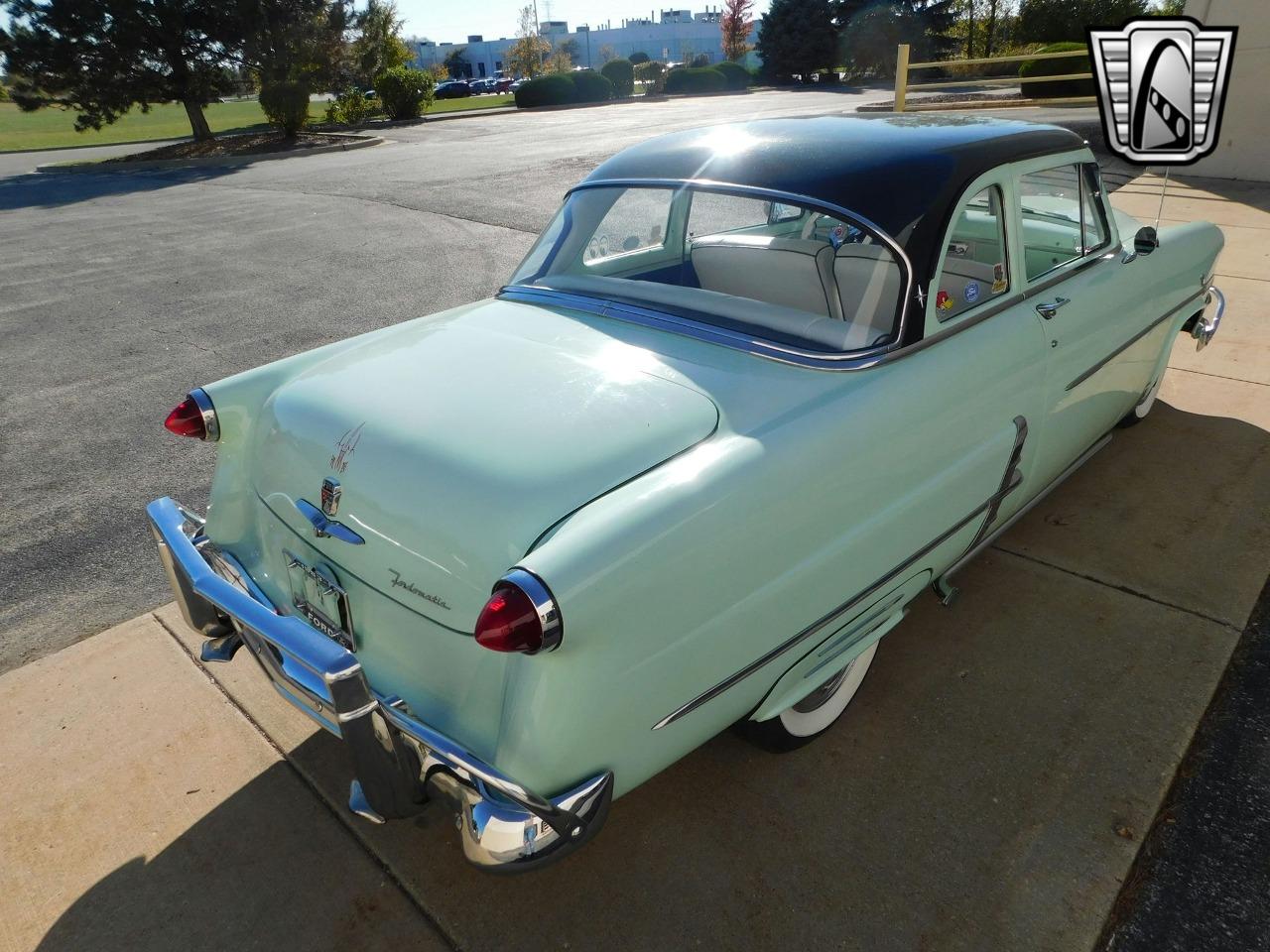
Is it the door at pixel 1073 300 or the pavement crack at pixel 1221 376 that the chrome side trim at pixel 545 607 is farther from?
the pavement crack at pixel 1221 376

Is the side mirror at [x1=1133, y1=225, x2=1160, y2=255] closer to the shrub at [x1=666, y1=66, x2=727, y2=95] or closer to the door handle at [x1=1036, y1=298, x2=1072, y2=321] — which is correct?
the door handle at [x1=1036, y1=298, x2=1072, y2=321]

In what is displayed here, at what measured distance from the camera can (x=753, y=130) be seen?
3062 mm

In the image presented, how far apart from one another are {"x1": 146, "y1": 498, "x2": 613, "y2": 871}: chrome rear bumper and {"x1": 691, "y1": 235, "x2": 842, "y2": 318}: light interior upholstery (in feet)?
5.48

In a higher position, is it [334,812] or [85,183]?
[85,183]

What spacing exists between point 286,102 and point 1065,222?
2281 centimetres

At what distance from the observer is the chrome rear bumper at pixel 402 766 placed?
173cm

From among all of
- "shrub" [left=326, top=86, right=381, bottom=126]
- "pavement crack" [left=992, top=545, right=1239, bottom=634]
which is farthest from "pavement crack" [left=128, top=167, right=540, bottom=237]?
"shrub" [left=326, top=86, right=381, bottom=126]

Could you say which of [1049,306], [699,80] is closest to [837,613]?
[1049,306]

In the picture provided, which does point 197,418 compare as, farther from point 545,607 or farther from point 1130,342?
point 1130,342

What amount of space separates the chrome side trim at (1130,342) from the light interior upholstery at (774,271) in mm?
1018

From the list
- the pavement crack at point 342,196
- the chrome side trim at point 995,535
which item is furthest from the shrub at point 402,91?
the chrome side trim at point 995,535

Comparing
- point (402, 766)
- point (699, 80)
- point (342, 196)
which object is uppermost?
point (699, 80)

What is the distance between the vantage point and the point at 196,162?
64.8ft

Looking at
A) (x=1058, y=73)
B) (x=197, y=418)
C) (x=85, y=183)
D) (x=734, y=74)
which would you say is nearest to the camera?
(x=197, y=418)
